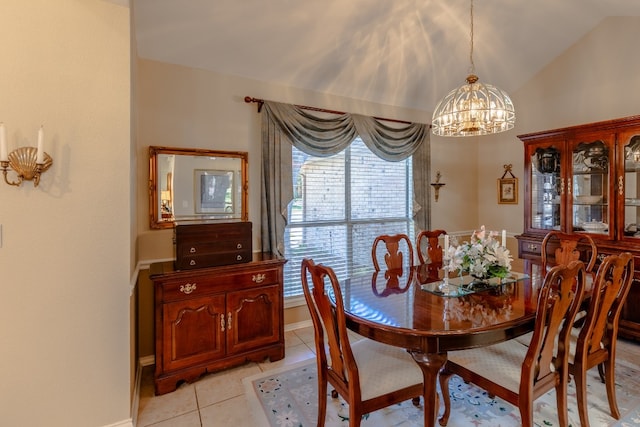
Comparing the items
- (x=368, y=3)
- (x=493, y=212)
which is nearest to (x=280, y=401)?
(x=368, y=3)

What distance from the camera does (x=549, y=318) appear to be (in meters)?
1.47

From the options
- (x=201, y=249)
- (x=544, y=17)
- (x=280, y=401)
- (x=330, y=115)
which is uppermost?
(x=544, y=17)

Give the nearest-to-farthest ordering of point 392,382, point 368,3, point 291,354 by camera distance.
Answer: point 392,382, point 368,3, point 291,354

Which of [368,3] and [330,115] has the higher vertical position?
[368,3]

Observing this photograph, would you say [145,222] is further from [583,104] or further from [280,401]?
[583,104]

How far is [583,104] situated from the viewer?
3553mm

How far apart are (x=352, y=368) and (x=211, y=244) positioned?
4.69 feet

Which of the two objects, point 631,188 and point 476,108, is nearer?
point 476,108

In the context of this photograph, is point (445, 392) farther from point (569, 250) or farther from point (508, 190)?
point (508, 190)

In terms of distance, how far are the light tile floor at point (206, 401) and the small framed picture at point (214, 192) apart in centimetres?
134

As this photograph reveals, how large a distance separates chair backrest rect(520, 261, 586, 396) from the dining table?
107 mm

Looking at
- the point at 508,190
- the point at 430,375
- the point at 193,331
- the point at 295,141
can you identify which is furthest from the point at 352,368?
the point at 508,190

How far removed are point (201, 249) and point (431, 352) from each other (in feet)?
5.59

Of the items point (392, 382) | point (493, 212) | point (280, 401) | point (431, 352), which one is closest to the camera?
point (431, 352)
